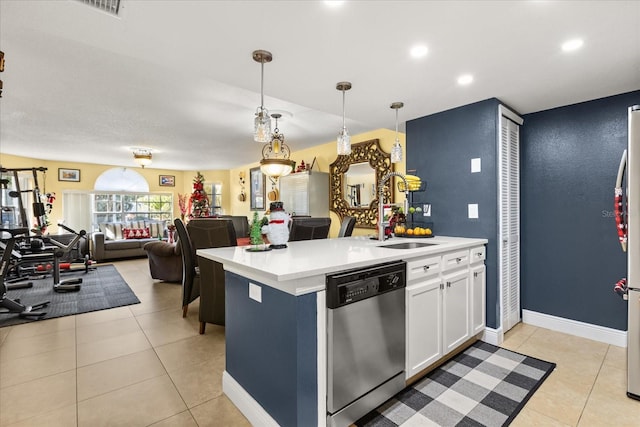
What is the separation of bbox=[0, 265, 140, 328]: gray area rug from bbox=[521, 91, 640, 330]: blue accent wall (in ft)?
15.4

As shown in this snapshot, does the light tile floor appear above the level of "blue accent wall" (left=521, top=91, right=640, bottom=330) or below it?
below

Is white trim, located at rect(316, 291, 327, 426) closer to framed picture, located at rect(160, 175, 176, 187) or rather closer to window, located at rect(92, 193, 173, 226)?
window, located at rect(92, 193, 173, 226)

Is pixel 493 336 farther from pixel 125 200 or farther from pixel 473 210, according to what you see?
pixel 125 200

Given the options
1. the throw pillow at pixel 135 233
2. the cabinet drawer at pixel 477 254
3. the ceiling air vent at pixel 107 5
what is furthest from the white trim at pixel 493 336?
the throw pillow at pixel 135 233

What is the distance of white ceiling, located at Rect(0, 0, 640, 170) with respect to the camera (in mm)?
1530

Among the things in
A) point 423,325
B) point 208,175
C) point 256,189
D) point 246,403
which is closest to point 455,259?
point 423,325

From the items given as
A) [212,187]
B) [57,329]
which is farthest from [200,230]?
[212,187]

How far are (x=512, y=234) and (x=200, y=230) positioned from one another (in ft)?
9.84

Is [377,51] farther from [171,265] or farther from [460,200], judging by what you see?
[171,265]

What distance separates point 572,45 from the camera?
6.05ft

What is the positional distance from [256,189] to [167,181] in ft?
10.8

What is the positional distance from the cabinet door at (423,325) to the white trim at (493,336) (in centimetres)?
83

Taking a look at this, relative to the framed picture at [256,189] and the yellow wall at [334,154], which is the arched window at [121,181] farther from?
the yellow wall at [334,154]

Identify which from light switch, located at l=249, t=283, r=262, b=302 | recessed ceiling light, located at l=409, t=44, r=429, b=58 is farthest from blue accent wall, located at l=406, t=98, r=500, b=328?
light switch, located at l=249, t=283, r=262, b=302
